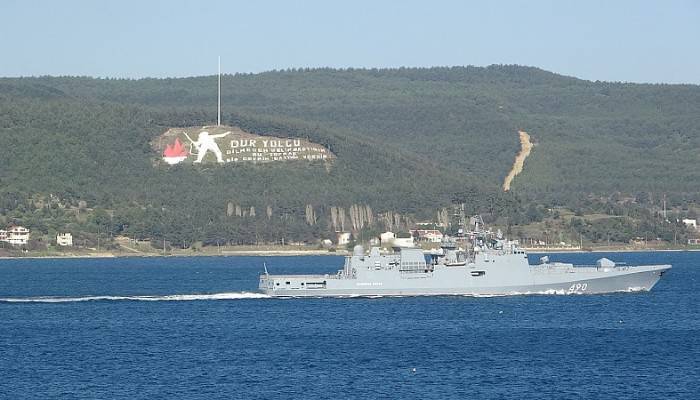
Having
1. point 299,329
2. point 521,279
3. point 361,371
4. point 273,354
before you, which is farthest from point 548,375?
point 521,279

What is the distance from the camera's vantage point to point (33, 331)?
87.8 metres

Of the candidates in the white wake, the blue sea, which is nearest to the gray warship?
the blue sea

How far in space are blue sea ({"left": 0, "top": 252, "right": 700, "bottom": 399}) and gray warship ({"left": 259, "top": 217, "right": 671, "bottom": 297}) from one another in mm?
997

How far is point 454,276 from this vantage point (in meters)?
103

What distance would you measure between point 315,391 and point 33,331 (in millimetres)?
29544

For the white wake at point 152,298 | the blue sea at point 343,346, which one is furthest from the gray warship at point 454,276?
the white wake at point 152,298

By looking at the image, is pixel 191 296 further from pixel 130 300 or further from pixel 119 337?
pixel 119 337

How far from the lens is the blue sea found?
2576 inches

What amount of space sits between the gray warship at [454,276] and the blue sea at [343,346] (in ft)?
3.27

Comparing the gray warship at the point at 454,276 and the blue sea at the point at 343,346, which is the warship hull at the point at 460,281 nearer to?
the gray warship at the point at 454,276

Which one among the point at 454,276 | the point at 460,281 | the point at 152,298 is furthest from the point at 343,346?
the point at 152,298

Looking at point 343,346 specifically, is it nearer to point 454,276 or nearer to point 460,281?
point 454,276

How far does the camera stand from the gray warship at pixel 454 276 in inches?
4063

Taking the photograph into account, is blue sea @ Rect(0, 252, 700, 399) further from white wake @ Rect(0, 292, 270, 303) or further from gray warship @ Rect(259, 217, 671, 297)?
gray warship @ Rect(259, 217, 671, 297)
